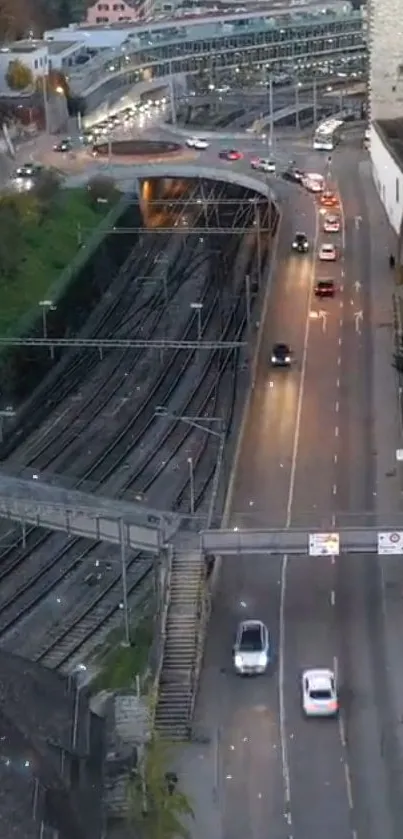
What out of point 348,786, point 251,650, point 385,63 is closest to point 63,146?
point 385,63

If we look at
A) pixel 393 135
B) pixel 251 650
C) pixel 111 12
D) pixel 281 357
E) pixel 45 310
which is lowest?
pixel 251 650

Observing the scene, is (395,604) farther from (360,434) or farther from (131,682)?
(360,434)

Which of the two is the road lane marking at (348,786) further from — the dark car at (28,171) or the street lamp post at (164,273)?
the dark car at (28,171)

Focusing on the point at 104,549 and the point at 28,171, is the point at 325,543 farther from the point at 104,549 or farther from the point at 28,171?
the point at 28,171

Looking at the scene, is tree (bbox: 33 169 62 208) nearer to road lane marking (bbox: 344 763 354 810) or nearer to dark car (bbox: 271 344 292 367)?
dark car (bbox: 271 344 292 367)

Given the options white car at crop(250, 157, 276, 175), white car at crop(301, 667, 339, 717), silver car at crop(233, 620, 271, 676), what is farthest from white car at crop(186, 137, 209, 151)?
white car at crop(301, 667, 339, 717)
